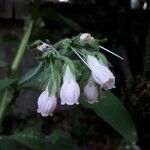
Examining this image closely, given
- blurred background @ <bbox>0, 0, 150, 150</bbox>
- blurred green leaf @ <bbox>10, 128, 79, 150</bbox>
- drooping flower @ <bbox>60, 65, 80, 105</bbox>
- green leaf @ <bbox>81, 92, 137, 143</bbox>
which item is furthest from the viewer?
blurred background @ <bbox>0, 0, 150, 150</bbox>

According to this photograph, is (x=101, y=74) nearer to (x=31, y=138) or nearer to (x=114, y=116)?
(x=114, y=116)

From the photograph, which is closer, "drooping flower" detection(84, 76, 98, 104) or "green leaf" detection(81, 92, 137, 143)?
"drooping flower" detection(84, 76, 98, 104)

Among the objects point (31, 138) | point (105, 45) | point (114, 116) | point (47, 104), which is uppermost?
point (47, 104)

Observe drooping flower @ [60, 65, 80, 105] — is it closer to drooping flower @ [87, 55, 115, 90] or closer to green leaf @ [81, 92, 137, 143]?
drooping flower @ [87, 55, 115, 90]

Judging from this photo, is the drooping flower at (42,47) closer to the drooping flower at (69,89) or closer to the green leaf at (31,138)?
the drooping flower at (69,89)

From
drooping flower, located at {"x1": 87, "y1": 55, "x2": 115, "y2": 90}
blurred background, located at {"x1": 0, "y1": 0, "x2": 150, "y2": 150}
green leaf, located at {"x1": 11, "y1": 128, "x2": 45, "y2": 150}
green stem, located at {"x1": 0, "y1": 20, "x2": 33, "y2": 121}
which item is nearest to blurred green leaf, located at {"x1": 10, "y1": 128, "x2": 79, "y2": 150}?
green leaf, located at {"x1": 11, "y1": 128, "x2": 45, "y2": 150}

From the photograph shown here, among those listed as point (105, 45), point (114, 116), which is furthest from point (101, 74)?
point (105, 45)

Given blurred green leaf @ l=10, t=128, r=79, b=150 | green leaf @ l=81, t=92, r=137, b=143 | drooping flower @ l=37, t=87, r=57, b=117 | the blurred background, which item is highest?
drooping flower @ l=37, t=87, r=57, b=117
